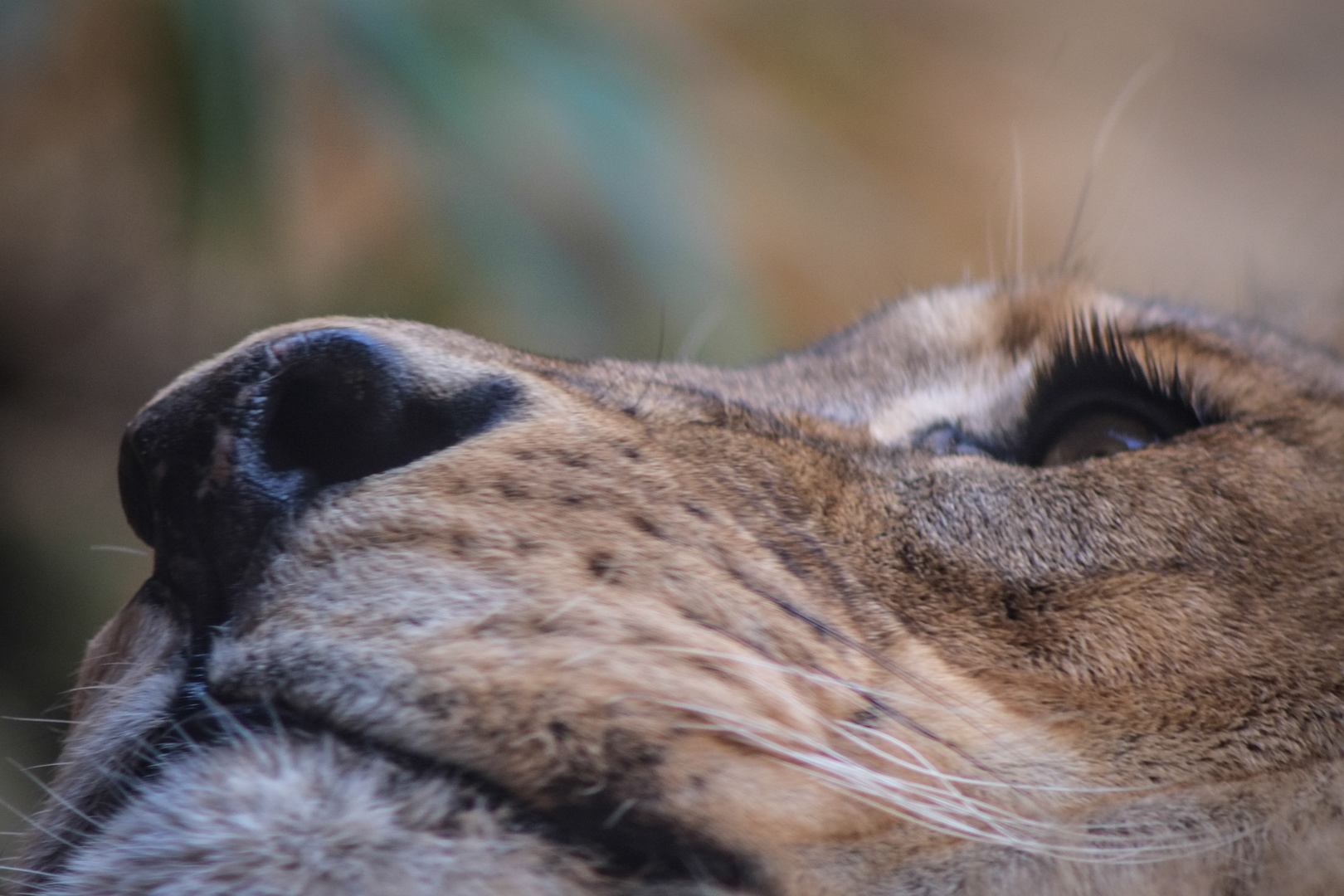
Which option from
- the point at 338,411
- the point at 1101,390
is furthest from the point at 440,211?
the point at 338,411

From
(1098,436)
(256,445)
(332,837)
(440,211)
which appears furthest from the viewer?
(440,211)

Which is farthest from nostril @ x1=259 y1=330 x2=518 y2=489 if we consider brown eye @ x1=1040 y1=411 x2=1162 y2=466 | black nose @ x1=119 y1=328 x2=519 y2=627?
brown eye @ x1=1040 y1=411 x2=1162 y2=466

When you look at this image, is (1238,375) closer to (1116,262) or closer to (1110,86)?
(1116,262)

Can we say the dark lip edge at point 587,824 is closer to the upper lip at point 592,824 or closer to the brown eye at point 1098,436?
the upper lip at point 592,824

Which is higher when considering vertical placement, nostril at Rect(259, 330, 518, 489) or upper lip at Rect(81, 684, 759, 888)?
nostril at Rect(259, 330, 518, 489)

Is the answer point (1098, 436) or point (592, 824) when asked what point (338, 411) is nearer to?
point (592, 824)

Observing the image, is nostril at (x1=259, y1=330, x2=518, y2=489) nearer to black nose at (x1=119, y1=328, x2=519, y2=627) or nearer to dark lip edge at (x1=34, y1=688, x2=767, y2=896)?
black nose at (x1=119, y1=328, x2=519, y2=627)
